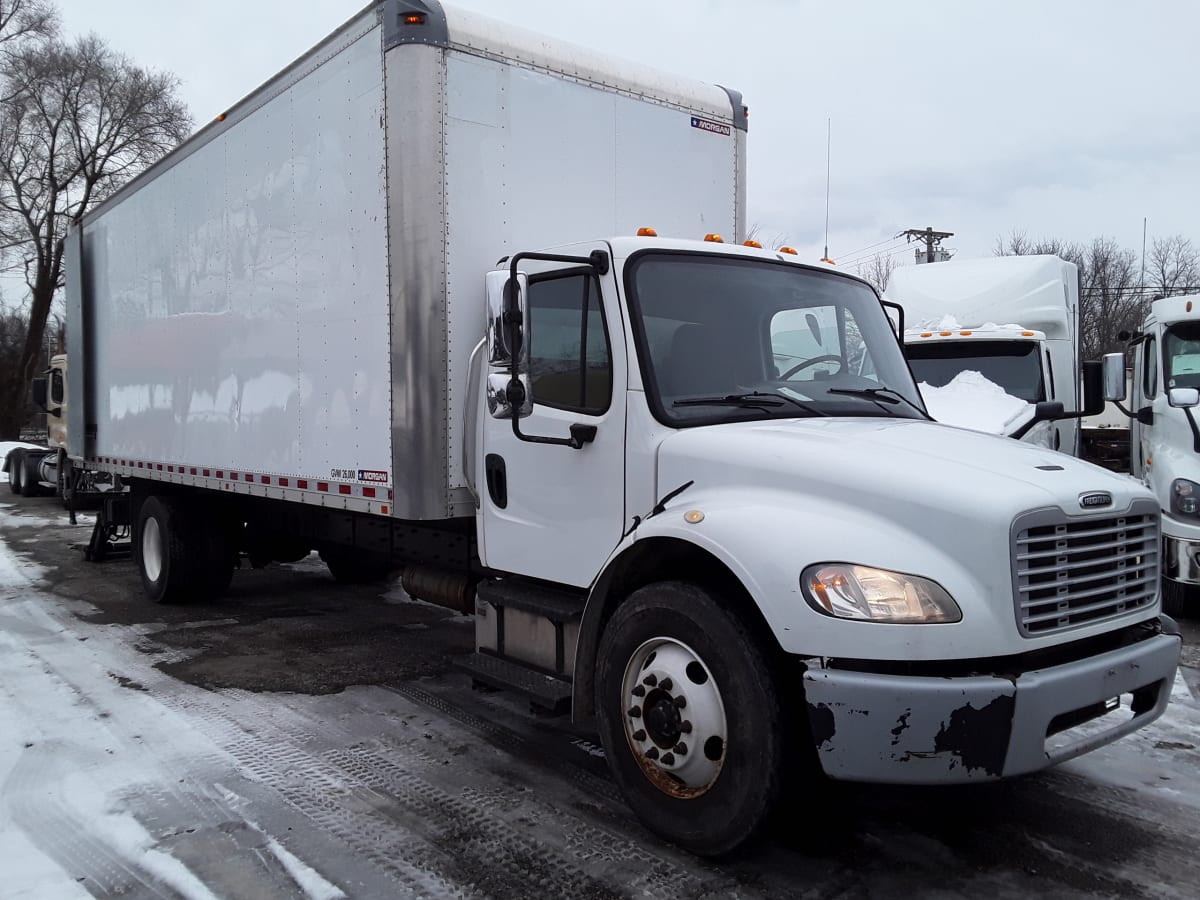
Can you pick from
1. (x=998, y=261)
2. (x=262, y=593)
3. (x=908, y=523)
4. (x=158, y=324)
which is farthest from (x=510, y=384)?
(x=998, y=261)

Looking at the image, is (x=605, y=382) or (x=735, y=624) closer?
(x=735, y=624)

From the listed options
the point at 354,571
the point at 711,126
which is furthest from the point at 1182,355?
the point at 354,571

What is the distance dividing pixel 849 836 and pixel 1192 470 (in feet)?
19.1

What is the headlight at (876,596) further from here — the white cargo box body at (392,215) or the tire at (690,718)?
the white cargo box body at (392,215)

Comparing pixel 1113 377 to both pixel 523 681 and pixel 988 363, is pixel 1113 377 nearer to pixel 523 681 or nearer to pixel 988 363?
pixel 523 681

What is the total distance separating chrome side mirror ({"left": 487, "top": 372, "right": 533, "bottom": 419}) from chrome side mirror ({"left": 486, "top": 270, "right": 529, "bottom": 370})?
81mm

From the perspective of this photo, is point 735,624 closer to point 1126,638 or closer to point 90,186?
point 1126,638

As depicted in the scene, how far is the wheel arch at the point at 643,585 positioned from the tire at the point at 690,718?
0.33 ft

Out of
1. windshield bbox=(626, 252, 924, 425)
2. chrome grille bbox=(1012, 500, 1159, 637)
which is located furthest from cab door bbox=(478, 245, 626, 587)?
chrome grille bbox=(1012, 500, 1159, 637)

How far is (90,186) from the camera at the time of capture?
37281mm

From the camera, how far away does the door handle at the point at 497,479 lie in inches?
186

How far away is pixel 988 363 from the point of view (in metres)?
10.5

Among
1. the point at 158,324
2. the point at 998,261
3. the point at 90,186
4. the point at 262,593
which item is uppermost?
the point at 90,186

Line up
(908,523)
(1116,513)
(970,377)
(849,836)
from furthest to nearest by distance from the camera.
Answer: (970,377) → (849,836) → (1116,513) → (908,523)
